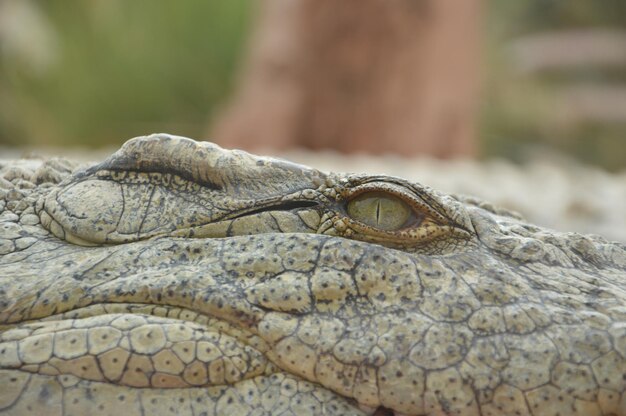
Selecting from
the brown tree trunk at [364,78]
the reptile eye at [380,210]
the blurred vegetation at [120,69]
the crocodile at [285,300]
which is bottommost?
the crocodile at [285,300]

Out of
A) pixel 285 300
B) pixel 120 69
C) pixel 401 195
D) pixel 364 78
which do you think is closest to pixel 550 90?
pixel 120 69

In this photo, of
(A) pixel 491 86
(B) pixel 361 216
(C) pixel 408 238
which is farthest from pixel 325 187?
(A) pixel 491 86

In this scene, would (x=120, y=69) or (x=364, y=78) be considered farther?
(x=120, y=69)

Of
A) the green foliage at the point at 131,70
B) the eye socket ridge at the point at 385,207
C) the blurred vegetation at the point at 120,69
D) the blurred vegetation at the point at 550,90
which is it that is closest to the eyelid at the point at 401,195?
the eye socket ridge at the point at 385,207

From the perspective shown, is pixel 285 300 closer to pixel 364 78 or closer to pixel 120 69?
pixel 364 78

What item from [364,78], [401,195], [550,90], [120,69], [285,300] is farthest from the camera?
[550,90]

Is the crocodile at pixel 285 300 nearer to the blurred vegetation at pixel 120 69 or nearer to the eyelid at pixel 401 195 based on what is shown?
the eyelid at pixel 401 195

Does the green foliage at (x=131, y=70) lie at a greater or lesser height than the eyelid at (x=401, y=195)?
greater

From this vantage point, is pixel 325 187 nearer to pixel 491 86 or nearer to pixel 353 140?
pixel 353 140
